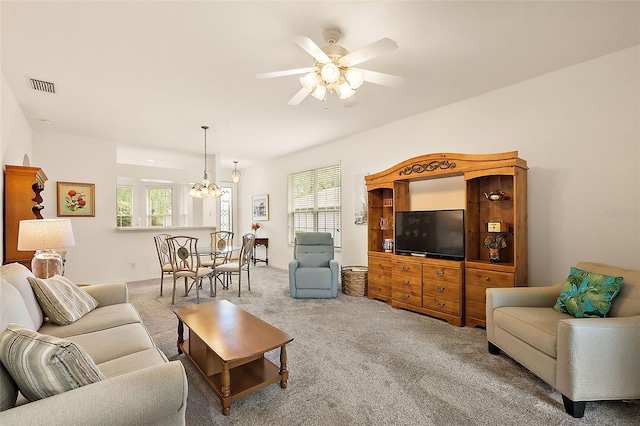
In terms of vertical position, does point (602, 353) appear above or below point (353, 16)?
below

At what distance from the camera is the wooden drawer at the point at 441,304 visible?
11.1 ft

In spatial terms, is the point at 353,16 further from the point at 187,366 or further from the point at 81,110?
the point at 81,110

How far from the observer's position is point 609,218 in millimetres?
2838

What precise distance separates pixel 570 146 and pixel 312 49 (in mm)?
2864

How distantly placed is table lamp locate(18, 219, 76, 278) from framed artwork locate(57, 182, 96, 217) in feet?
9.40

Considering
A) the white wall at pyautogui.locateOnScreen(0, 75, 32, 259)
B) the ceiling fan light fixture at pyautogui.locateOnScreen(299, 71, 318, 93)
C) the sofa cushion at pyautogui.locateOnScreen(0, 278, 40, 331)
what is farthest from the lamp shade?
the ceiling fan light fixture at pyautogui.locateOnScreen(299, 71, 318, 93)

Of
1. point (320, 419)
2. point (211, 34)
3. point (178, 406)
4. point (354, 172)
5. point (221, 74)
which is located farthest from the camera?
point (354, 172)

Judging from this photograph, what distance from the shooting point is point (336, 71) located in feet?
7.13

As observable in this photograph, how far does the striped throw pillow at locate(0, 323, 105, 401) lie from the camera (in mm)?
1077

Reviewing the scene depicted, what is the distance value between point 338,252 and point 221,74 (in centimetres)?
371

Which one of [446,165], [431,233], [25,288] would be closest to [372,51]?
[446,165]

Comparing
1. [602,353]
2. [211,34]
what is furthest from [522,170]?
[211,34]

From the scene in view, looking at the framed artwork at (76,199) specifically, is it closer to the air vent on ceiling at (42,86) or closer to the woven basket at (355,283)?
the air vent on ceiling at (42,86)

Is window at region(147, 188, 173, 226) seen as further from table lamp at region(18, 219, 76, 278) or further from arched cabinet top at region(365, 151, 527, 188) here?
arched cabinet top at region(365, 151, 527, 188)
